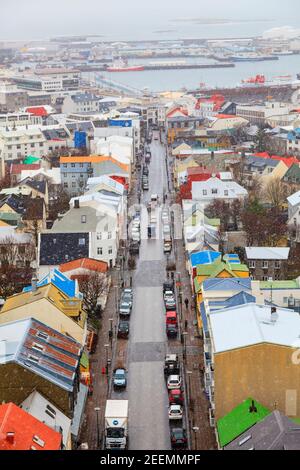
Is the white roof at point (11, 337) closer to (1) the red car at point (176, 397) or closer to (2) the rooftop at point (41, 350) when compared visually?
(2) the rooftop at point (41, 350)

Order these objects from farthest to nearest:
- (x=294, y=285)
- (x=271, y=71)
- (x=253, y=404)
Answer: (x=271, y=71) < (x=294, y=285) < (x=253, y=404)

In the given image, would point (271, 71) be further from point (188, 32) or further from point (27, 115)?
point (188, 32)

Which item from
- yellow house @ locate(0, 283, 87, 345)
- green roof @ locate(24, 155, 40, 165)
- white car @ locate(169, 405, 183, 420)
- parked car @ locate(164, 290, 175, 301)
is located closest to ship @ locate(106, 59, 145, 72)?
green roof @ locate(24, 155, 40, 165)

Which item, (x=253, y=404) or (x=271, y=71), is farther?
(x=271, y=71)

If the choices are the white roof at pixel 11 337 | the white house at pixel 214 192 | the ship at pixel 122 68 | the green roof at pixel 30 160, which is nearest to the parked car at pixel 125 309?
the white roof at pixel 11 337

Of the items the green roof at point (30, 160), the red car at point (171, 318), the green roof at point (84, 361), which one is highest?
the green roof at point (30, 160)

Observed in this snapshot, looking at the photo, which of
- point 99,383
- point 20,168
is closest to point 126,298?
point 99,383

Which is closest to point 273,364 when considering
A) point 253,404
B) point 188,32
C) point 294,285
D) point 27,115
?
point 253,404
